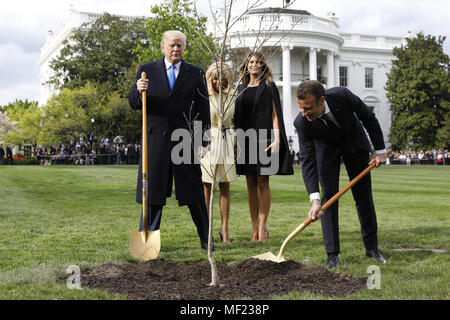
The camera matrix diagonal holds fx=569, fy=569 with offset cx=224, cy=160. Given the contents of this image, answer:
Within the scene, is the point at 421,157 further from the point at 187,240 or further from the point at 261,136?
the point at 187,240

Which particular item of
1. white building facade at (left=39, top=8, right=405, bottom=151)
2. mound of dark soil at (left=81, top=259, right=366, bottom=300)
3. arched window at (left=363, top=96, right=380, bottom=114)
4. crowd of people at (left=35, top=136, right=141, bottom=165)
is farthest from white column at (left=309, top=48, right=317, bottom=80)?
mound of dark soil at (left=81, top=259, right=366, bottom=300)

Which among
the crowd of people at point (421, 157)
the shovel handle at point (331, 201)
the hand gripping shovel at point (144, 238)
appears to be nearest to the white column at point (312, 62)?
the crowd of people at point (421, 157)

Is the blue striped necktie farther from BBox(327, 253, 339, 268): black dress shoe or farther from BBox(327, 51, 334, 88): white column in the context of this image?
BBox(327, 51, 334, 88): white column

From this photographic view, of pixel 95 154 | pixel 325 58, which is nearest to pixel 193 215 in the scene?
pixel 95 154

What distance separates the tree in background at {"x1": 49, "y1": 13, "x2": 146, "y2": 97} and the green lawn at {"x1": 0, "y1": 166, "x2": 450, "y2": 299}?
36.4 m

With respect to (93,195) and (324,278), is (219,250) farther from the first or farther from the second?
(93,195)

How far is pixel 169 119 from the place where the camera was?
19.8 feet

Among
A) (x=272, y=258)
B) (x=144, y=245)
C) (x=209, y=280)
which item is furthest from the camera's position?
(x=144, y=245)

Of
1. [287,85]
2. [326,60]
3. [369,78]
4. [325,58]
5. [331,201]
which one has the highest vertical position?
[325,58]

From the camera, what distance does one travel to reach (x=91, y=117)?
44969mm

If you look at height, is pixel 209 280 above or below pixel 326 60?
below

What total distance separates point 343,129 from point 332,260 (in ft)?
4.17
